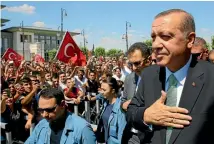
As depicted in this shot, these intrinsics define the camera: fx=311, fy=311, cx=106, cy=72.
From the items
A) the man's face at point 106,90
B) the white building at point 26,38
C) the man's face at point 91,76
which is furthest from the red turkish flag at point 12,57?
the white building at point 26,38

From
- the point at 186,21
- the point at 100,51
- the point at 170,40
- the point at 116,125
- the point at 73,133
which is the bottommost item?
the point at 116,125

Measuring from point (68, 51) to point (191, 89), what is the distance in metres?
9.26

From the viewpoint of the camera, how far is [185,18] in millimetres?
1766

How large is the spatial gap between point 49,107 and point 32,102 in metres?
2.70

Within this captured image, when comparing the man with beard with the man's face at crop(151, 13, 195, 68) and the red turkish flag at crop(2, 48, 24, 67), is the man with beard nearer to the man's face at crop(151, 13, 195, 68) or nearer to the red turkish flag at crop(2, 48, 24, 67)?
the red turkish flag at crop(2, 48, 24, 67)

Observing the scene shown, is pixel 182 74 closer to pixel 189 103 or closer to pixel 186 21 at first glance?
pixel 189 103

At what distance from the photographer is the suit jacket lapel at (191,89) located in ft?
5.57

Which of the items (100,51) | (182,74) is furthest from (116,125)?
(100,51)

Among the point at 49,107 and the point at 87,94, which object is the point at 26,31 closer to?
the point at 87,94

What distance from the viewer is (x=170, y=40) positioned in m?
1.72

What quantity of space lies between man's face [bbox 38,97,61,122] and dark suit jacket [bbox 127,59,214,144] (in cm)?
162

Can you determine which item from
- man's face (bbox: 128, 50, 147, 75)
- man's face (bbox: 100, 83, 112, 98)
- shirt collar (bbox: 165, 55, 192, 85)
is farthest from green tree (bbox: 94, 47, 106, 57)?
shirt collar (bbox: 165, 55, 192, 85)

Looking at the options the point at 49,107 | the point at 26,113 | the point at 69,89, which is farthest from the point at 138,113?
the point at 69,89

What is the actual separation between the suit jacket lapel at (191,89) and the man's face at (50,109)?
192 cm
